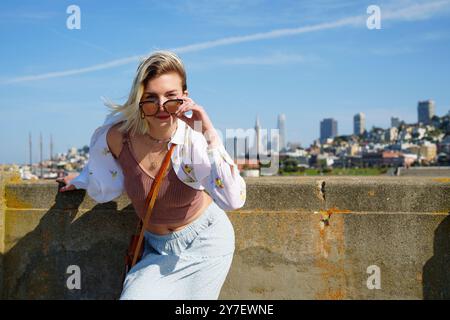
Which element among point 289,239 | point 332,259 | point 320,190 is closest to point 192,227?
point 289,239

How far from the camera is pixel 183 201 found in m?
3.09

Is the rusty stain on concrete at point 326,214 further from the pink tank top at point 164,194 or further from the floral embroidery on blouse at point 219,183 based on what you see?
the floral embroidery on blouse at point 219,183

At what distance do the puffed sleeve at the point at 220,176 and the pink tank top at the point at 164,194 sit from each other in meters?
0.17

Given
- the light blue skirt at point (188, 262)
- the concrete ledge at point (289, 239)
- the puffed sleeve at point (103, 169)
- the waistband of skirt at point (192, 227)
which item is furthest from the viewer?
the concrete ledge at point (289, 239)

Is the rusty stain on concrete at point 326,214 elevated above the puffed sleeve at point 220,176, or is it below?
below

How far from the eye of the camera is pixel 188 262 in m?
3.04

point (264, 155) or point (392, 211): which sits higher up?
point (264, 155)

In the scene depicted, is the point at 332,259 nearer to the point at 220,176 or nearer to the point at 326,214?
the point at 326,214

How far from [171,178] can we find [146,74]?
601mm

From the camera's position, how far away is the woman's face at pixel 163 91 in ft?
9.73

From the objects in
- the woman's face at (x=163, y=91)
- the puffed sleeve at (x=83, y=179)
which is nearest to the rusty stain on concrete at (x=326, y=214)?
the woman's face at (x=163, y=91)
